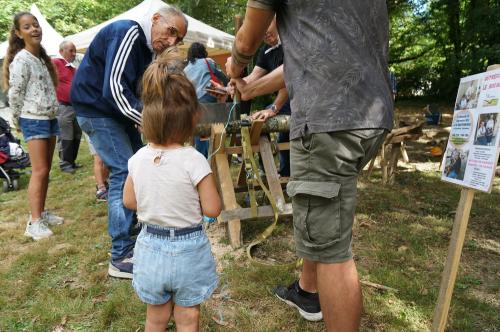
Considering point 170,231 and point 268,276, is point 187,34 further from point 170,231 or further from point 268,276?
point 170,231

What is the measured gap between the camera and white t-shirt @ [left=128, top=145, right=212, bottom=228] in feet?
4.86

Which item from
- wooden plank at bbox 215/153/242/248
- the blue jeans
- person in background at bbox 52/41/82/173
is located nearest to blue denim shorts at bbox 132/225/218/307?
the blue jeans

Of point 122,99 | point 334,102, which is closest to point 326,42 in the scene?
point 334,102

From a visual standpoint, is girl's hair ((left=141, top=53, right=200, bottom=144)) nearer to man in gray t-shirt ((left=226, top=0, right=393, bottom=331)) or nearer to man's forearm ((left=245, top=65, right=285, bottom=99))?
man in gray t-shirt ((left=226, top=0, right=393, bottom=331))

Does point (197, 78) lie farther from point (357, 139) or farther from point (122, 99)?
point (357, 139)

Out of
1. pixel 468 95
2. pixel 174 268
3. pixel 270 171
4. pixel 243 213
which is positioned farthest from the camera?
pixel 270 171

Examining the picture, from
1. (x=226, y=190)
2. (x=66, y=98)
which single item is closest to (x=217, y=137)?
(x=226, y=190)

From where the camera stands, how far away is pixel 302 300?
7.06ft

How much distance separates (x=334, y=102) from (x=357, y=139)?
0.17 meters

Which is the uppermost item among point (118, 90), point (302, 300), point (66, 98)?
point (118, 90)

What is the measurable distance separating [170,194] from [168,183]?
5 centimetres

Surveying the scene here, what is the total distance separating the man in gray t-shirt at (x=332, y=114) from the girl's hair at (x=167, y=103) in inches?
14.9

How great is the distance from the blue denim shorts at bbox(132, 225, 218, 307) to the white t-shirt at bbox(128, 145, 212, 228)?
0.25ft

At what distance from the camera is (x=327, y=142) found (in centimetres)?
142
